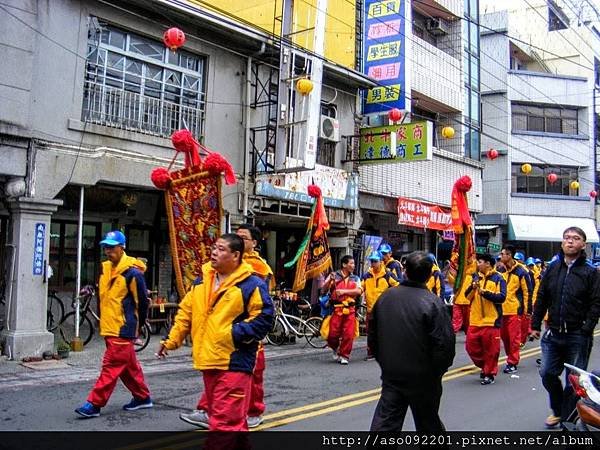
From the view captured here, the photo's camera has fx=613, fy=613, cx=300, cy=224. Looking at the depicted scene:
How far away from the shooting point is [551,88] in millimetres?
30000

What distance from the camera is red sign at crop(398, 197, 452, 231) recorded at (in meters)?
17.9

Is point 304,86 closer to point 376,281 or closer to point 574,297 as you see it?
point 376,281

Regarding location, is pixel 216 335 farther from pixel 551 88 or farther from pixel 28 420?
pixel 551 88

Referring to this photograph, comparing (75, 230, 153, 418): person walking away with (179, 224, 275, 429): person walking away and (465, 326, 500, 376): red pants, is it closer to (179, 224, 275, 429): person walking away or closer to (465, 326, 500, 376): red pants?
(179, 224, 275, 429): person walking away

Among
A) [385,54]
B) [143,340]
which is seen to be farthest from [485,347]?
[385,54]

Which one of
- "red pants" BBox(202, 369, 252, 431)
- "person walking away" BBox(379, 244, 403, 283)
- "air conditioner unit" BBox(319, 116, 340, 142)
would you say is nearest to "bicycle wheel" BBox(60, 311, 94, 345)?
"person walking away" BBox(379, 244, 403, 283)

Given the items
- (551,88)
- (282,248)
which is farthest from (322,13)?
(551,88)

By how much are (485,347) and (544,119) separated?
79.7 feet

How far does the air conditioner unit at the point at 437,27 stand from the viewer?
2164cm

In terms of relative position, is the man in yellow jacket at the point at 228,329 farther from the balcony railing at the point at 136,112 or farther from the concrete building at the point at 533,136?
the concrete building at the point at 533,136

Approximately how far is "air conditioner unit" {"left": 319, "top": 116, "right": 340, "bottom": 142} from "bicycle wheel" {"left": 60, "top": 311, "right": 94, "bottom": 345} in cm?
753

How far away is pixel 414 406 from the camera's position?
4.29m

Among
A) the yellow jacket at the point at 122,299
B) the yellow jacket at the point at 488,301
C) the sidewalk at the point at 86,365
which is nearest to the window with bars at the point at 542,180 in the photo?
the sidewalk at the point at 86,365

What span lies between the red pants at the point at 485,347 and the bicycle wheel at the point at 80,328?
6934 mm
